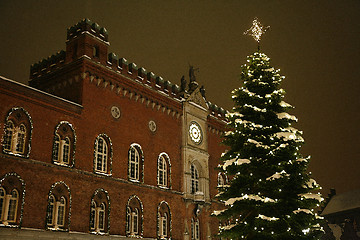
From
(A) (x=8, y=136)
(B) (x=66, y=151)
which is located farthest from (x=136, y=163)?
(A) (x=8, y=136)

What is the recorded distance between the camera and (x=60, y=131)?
26250mm

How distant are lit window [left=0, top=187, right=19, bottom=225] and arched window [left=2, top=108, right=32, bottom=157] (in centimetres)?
235

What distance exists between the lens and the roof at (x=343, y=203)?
180ft

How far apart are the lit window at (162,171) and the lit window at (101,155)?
20.0 ft

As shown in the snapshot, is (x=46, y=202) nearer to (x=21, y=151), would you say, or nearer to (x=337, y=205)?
(x=21, y=151)

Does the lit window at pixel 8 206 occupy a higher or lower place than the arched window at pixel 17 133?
lower

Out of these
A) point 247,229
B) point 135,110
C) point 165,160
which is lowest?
point 247,229

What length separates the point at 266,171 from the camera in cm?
2109

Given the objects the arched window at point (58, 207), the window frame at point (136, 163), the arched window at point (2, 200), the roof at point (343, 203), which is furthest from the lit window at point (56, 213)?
the roof at point (343, 203)

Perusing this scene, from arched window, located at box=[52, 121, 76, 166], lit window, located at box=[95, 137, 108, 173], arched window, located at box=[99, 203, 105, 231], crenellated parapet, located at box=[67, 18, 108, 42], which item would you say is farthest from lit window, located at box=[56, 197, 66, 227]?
crenellated parapet, located at box=[67, 18, 108, 42]

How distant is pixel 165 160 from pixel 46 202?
41.4 ft

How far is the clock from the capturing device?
1500 inches

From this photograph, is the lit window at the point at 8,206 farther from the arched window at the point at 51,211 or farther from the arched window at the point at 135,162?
the arched window at the point at 135,162

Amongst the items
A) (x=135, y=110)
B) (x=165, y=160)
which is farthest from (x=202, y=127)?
(x=135, y=110)
